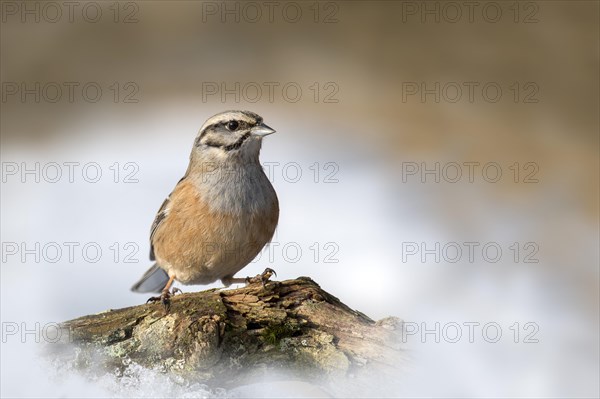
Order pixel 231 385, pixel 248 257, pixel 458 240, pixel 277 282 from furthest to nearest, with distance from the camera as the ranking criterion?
pixel 458 240
pixel 248 257
pixel 277 282
pixel 231 385

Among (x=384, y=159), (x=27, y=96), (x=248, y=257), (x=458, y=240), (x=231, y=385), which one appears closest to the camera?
(x=231, y=385)

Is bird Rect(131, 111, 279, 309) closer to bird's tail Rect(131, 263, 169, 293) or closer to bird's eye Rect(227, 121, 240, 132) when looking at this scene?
bird's eye Rect(227, 121, 240, 132)

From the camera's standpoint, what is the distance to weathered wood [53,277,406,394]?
4270mm

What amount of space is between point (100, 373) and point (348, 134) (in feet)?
18.0

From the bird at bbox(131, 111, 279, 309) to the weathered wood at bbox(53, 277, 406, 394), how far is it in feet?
3.16

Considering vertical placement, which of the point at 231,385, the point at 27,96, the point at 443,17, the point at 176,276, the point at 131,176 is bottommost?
the point at 231,385

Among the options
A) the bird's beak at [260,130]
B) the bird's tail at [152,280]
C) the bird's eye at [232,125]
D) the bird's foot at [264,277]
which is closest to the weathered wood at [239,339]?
the bird's foot at [264,277]

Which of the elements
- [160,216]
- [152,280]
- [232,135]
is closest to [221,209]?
[232,135]

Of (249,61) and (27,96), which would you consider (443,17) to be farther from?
(27,96)

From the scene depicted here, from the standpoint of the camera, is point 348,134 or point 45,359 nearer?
point 45,359

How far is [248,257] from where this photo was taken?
18.8 feet

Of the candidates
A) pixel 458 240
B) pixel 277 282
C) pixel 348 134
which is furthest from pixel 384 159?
pixel 277 282

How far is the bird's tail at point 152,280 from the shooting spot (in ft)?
22.0

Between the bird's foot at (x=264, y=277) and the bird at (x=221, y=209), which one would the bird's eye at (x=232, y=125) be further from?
the bird's foot at (x=264, y=277)
